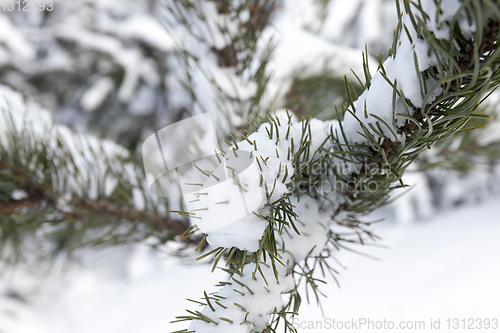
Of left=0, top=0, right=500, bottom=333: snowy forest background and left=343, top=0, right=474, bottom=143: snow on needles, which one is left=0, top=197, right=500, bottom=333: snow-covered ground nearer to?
left=0, top=0, right=500, bottom=333: snowy forest background

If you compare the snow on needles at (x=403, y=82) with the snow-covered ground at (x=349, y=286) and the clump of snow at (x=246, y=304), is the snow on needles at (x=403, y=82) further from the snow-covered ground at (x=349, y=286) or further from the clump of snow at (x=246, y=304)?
the snow-covered ground at (x=349, y=286)

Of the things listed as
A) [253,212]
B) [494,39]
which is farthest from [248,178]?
[494,39]

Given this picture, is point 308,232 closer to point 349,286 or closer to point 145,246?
point 145,246

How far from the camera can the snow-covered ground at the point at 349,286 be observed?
904 millimetres

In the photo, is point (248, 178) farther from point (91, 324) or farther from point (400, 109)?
point (91, 324)

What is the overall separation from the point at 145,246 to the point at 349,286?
762 mm

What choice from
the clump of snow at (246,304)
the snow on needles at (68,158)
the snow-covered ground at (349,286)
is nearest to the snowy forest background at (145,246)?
the snow-covered ground at (349,286)

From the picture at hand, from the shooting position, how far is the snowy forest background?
3.07 feet

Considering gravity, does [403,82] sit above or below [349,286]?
above

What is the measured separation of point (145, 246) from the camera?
887 mm

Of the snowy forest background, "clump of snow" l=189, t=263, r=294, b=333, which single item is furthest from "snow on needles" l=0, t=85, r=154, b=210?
the snowy forest background

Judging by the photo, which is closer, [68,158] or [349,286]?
[68,158]

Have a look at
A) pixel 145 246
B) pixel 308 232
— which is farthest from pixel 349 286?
pixel 308 232

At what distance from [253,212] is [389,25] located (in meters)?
1.42
